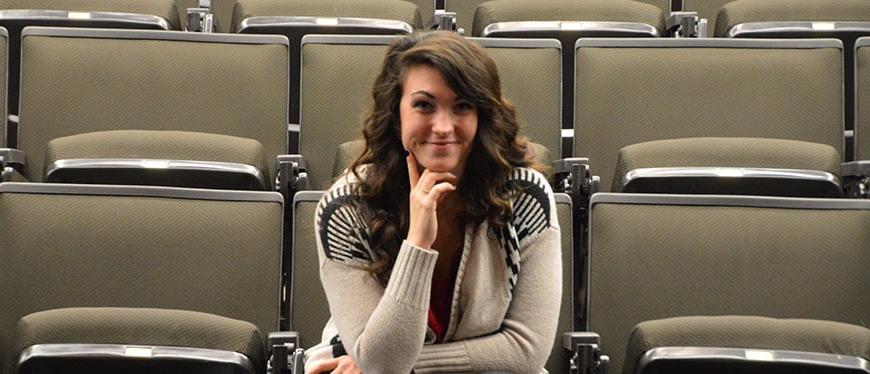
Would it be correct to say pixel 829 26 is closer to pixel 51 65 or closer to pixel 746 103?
pixel 746 103

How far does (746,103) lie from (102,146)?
347mm

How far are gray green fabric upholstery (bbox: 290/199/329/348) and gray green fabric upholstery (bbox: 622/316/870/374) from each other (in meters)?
0.15

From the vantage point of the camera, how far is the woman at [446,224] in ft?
1.54

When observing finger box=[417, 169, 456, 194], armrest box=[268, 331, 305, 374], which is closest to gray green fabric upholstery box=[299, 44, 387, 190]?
armrest box=[268, 331, 305, 374]

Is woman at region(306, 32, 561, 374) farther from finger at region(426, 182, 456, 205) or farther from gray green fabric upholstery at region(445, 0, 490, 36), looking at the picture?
gray green fabric upholstery at region(445, 0, 490, 36)

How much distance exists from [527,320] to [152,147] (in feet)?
0.88

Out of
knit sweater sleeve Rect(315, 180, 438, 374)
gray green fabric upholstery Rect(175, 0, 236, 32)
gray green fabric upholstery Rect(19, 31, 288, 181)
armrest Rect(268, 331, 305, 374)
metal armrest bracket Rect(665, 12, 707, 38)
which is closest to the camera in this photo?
knit sweater sleeve Rect(315, 180, 438, 374)

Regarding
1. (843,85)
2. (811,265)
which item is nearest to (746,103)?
(843,85)

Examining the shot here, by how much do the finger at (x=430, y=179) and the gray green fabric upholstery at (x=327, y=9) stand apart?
0.41 meters

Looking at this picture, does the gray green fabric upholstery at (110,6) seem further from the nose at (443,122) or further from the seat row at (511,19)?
the nose at (443,122)

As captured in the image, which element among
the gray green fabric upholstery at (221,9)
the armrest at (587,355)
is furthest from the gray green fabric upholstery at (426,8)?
the armrest at (587,355)

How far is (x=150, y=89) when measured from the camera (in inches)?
30.7

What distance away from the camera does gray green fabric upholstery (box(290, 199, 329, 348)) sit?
64cm

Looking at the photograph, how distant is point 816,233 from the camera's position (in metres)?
0.65
